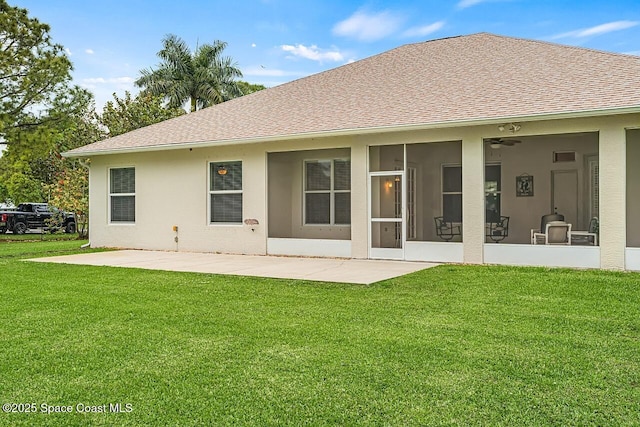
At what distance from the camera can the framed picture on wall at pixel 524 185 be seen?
46.5 ft

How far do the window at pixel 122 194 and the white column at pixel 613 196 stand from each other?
11.7 metres

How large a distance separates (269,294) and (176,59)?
92.9 ft

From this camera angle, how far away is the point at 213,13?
924 inches

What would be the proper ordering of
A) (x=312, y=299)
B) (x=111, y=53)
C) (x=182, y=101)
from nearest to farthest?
(x=312, y=299) < (x=111, y=53) < (x=182, y=101)

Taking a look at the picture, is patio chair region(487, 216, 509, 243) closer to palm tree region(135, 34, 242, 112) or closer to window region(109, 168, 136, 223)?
window region(109, 168, 136, 223)

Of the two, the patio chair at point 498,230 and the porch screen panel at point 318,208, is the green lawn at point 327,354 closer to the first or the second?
the patio chair at point 498,230

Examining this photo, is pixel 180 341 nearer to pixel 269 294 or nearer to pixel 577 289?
pixel 269 294

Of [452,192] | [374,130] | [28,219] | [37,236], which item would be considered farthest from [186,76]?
[374,130]

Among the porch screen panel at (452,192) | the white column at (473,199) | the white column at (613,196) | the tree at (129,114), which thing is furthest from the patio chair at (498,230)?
the tree at (129,114)

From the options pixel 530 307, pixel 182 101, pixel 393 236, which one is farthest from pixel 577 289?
pixel 182 101

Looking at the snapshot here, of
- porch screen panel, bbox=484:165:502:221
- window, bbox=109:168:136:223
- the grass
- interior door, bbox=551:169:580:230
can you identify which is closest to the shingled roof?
window, bbox=109:168:136:223

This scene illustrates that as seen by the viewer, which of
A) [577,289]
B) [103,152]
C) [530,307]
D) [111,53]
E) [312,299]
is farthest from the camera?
[111,53]

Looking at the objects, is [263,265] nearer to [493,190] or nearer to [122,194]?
[122,194]

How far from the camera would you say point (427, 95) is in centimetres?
1262
